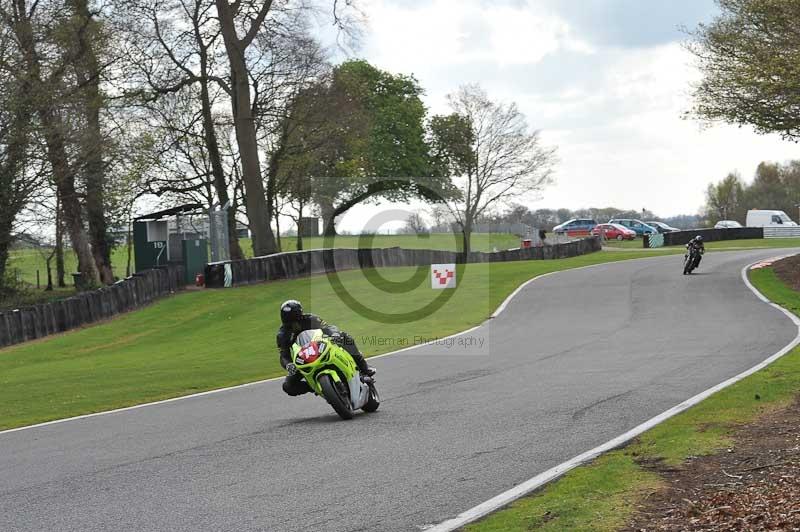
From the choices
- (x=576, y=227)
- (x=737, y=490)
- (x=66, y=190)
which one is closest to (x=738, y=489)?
(x=737, y=490)

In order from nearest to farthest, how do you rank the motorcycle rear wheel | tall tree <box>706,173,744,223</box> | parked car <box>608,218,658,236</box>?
the motorcycle rear wheel, parked car <box>608,218,658,236</box>, tall tree <box>706,173,744,223</box>

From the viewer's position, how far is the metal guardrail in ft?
228

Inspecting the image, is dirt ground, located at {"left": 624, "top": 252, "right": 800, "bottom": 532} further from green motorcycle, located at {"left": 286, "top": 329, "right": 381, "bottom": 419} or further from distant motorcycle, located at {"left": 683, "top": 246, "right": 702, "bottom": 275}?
distant motorcycle, located at {"left": 683, "top": 246, "right": 702, "bottom": 275}

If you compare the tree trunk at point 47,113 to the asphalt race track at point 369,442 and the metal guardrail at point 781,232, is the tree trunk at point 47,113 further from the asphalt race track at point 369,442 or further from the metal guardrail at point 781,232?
the metal guardrail at point 781,232

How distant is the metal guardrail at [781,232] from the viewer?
228 feet

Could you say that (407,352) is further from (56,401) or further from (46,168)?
(46,168)

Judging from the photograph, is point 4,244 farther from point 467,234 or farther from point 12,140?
point 467,234

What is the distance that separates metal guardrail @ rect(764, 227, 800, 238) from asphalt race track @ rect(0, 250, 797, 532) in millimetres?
52618

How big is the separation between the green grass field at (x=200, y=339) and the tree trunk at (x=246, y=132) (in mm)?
4813

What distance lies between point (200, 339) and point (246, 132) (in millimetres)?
18124

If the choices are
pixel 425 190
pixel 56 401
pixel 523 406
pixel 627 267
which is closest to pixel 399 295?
pixel 627 267

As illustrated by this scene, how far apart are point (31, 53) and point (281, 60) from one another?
1323 cm

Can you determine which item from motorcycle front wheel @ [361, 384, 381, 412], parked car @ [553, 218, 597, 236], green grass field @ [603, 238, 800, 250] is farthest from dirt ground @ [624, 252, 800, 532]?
parked car @ [553, 218, 597, 236]

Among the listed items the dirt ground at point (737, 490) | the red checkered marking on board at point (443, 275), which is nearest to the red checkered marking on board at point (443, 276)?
the red checkered marking on board at point (443, 275)
